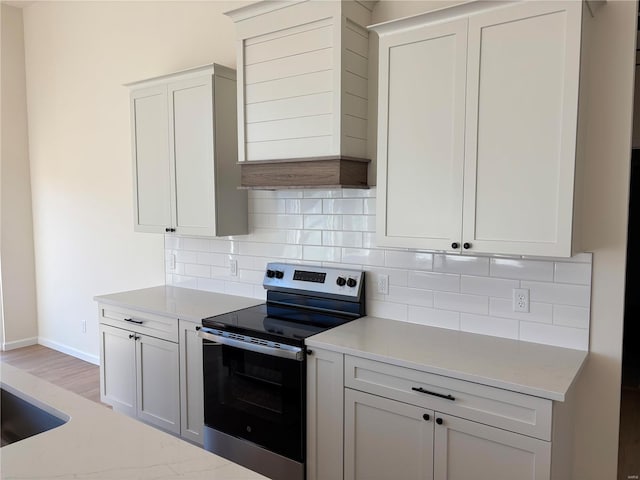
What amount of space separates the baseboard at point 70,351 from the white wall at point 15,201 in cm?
18

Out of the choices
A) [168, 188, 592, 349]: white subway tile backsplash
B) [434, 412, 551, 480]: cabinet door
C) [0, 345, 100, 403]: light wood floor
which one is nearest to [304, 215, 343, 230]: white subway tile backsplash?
[168, 188, 592, 349]: white subway tile backsplash

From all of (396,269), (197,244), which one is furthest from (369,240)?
(197,244)

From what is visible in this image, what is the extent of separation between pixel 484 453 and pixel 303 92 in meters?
1.89

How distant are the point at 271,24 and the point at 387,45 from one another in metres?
0.73

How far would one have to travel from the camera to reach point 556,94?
199 centimetres

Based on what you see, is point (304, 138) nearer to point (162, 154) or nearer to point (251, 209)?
point (251, 209)

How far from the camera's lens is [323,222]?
10.1 ft

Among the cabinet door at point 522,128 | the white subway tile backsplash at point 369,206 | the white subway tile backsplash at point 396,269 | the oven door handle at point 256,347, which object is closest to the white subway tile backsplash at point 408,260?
the white subway tile backsplash at point 396,269

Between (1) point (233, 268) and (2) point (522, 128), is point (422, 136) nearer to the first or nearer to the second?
(2) point (522, 128)

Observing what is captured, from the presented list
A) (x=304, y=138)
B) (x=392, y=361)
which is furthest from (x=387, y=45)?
(x=392, y=361)

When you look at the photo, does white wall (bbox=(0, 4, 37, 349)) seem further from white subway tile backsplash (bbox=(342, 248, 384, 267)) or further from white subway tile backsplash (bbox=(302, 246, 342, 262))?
white subway tile backsplash (bbox=(342, 248, 384, 267))

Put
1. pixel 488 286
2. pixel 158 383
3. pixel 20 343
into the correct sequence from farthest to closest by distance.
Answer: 1. pixel 20 343
2. pixel 158 383
3. pixel 488 286

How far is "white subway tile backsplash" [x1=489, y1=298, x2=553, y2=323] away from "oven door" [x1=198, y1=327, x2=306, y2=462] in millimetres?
957

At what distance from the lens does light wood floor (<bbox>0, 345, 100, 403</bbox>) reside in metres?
4.34
